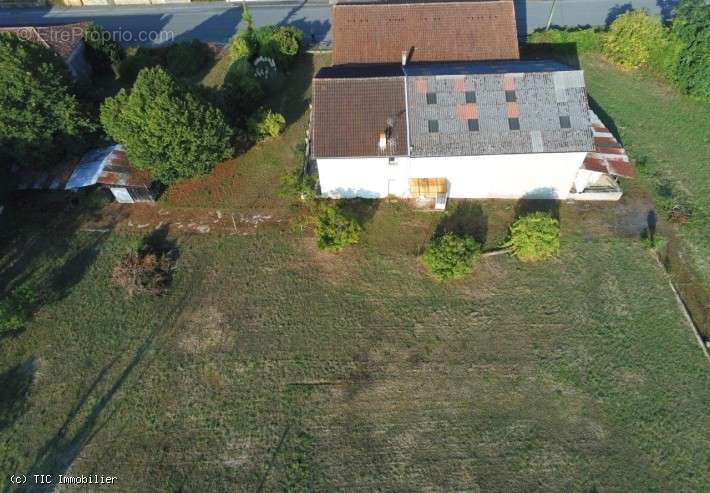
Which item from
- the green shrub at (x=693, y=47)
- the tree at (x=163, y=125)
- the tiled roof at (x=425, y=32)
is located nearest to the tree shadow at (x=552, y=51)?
the tiled roof at (x=425, y=32)

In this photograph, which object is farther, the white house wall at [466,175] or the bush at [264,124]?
the bush at [264,124]

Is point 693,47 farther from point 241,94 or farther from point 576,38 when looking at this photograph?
point 241,94

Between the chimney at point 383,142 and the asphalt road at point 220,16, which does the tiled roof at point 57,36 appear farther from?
→ the chimney at point 383,142

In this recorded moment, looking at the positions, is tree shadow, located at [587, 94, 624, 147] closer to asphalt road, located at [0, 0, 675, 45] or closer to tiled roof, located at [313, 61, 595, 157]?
tiled roof, located at [313, 61, 595, 157]

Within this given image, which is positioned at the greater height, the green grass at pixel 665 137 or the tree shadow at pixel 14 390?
the green grass at pixel 665 137

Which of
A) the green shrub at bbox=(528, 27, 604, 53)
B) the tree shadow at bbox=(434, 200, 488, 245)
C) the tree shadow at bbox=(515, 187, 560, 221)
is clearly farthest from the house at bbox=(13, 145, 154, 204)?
the green shrub at bbox=(528, 27, 604, 53)
